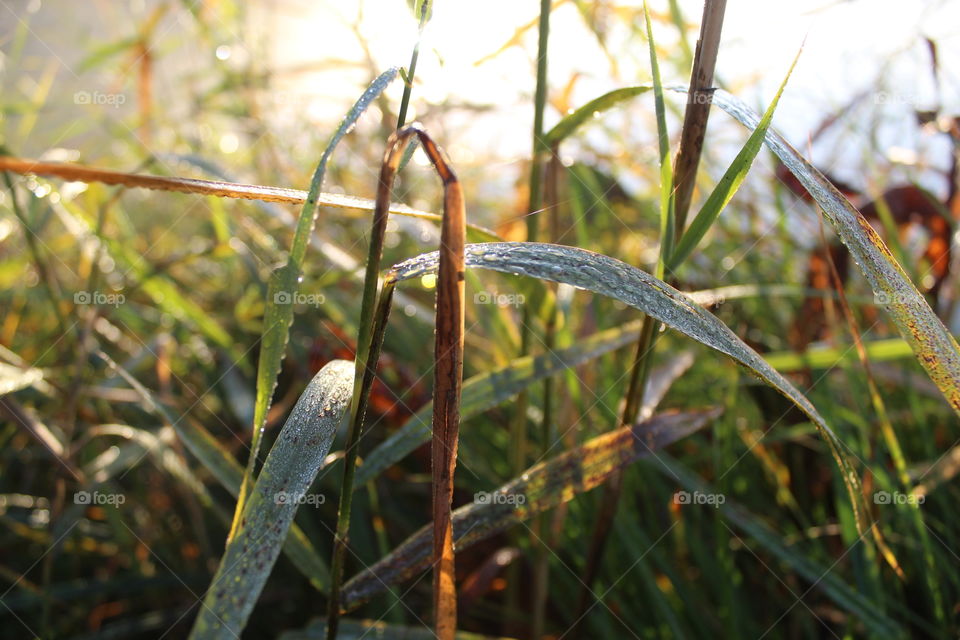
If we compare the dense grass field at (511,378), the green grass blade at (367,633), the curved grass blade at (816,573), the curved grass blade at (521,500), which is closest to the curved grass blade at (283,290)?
the dense grass field at (511,378)

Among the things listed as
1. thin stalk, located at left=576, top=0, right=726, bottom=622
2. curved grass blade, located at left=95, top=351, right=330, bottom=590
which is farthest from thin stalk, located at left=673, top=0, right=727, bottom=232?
curved grass blade, located at left=95, top=351, right=330, bottom=590

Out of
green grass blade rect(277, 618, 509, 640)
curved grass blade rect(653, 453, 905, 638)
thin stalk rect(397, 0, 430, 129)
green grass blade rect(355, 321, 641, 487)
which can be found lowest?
green grass blade rect(277, 618, 509, 640)

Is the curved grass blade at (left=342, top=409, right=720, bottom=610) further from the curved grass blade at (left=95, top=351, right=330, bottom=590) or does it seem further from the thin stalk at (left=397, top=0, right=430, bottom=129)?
the thin stalk at (left=397, top=0, right=430, bottom=129)

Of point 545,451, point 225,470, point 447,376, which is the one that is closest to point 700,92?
point 447,376

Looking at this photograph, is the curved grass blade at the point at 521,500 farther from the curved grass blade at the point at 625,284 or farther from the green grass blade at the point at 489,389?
the curved grass blade at the point at 625,284

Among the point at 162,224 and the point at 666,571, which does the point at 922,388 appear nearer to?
the point at 666,571

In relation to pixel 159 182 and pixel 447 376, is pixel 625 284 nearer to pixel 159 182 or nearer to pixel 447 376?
pixel 447 376
